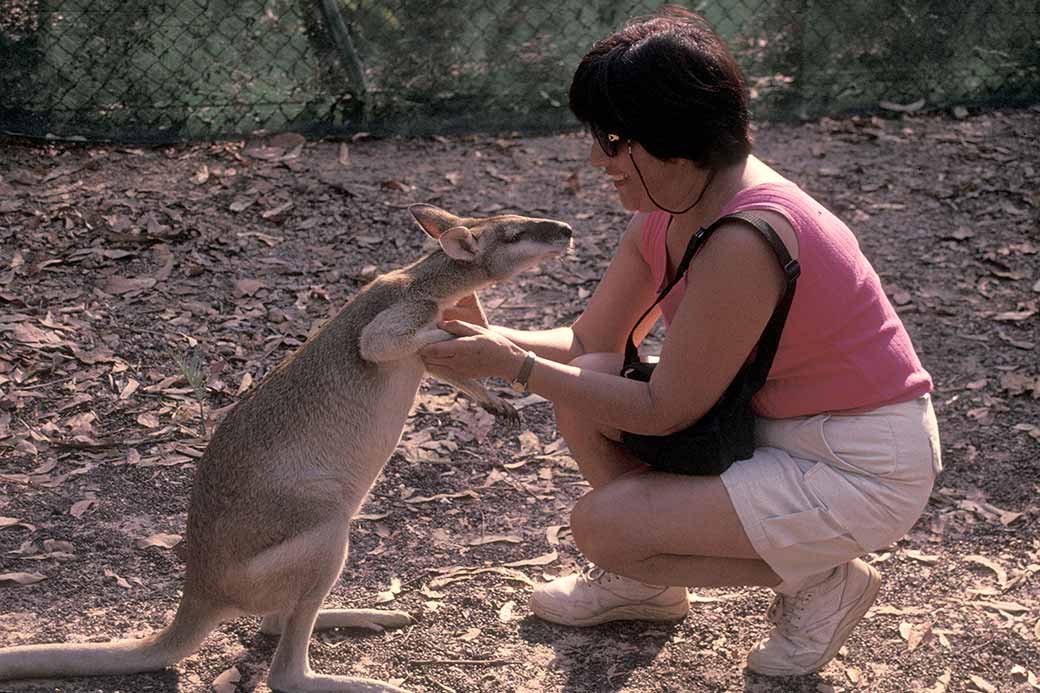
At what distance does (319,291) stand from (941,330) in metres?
3.12

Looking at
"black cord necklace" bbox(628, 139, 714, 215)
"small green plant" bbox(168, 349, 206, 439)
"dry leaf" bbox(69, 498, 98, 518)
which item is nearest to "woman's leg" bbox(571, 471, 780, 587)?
"black cord necklace" bbox(628, 139, 714, 215)

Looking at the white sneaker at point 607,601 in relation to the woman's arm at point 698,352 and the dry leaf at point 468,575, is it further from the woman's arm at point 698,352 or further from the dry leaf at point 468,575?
the woman's arm at point 698,352

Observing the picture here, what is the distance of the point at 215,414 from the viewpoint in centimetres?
512

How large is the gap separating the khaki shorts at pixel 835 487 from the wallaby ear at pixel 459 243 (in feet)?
3.69

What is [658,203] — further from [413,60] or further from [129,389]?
[413,60]

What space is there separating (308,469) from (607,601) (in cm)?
109

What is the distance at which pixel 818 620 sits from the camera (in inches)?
144

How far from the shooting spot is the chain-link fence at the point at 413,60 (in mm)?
7039

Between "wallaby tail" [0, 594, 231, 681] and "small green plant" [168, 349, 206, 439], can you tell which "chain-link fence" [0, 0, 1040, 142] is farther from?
"wallaby tail" [0, 594, 231, 681]

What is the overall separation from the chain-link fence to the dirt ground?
199mm

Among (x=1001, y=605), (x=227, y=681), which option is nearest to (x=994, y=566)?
(x=1001, y=605)

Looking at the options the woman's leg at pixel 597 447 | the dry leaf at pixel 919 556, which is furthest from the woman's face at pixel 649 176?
the dry leaf at pixel 919 556

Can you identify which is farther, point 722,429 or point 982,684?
point 982,684

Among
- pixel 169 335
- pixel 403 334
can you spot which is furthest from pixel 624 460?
pixel 169 335
